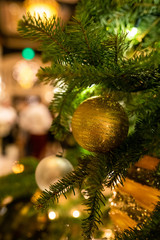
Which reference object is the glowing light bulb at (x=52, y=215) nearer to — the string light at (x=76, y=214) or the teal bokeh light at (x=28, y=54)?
the string light at (x=76, y=214)

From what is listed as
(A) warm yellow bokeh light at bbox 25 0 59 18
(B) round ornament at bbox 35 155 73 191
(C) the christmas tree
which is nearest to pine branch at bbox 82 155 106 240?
(C) the christmas tree

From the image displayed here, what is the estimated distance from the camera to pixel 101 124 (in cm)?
36

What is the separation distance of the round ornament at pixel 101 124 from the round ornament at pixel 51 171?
15cm

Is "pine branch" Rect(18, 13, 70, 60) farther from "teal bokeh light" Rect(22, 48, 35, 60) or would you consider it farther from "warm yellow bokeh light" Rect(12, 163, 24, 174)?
"teal bokeh light" Rect(22, 48, 35, 60)

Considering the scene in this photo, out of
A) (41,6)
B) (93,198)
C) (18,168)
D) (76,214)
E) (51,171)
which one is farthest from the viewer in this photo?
(41,6)

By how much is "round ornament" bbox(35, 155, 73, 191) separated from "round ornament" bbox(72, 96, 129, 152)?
0.15 metres

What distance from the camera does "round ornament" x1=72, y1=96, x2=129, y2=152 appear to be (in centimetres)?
36

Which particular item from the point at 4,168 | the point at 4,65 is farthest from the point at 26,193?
the point at 4,65

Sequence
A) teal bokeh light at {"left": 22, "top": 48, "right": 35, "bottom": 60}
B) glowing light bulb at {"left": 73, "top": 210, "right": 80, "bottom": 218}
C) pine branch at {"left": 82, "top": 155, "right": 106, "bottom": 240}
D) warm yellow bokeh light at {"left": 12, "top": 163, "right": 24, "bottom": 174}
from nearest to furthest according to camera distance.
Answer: pine branch at {"left": 82, "top": 155, "right": 106, "bottom": 240}, glowing light bulb at {"left": 73, "top": 210, "right": 80, "bottom": 218}, warm yellow bokeh light at {"left": 12, "top": 163, "right": 24, "bottom": 174}, teal bokeh light at {"left": 22, "top": 48, "right": 35, "bottom": 60}

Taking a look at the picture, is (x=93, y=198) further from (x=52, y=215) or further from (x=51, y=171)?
(x=52, y=215)

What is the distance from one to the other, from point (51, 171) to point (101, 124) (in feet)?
0.68

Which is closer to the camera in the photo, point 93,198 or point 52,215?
point 93,198

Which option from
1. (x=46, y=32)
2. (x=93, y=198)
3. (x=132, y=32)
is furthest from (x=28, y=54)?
(x=93, y=198)

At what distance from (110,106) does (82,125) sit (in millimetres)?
58
